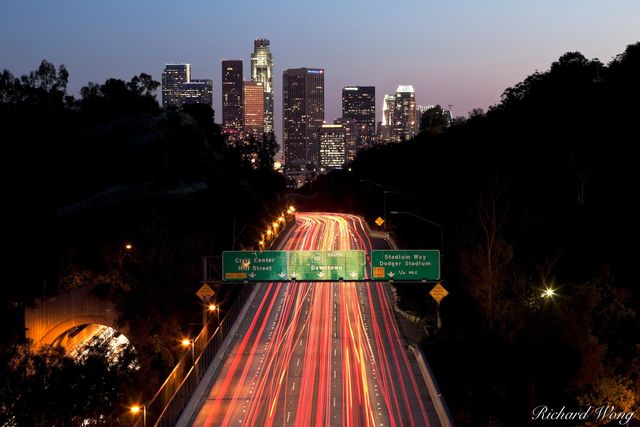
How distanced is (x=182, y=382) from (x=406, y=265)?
52.9ft

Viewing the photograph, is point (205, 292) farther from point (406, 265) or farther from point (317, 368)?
point (406, 265)

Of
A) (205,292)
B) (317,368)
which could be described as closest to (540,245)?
(317,368)

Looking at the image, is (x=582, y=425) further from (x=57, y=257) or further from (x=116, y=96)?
(x=116, y=96)

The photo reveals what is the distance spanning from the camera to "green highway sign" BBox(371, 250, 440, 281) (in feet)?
136

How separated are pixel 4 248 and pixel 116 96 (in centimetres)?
7328

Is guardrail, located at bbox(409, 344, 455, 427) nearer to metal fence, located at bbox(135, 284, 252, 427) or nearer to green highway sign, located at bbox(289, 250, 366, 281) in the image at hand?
green highway sign, located at bbox(289, 250, 366, 281)

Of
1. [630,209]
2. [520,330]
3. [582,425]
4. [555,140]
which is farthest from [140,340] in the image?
[555,140]

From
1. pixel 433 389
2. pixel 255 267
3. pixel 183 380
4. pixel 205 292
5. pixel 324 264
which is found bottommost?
pixel 433 389

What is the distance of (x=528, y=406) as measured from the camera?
1380 inches

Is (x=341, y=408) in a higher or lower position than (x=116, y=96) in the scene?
lower

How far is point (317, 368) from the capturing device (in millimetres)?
39062

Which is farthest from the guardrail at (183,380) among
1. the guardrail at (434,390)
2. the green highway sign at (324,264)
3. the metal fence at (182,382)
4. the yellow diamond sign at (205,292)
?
the guardrail at (434,390)

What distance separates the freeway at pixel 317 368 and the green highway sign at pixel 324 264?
5.09 metres

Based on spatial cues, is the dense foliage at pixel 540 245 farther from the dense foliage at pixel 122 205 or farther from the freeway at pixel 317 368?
the dense foliage at pixel 122 205
